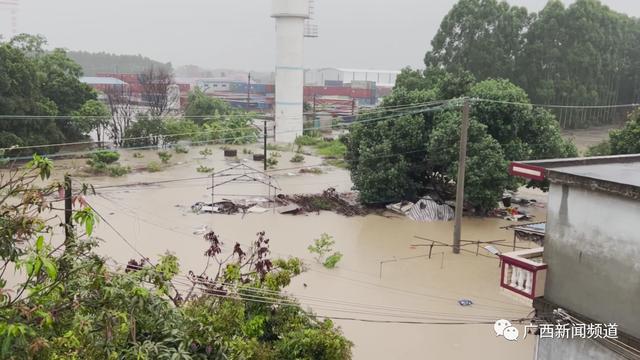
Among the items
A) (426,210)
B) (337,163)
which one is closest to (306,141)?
(337,163)

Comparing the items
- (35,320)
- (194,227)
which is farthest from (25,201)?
(194,227)

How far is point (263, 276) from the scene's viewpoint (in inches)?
315

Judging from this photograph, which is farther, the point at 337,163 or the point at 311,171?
the point at 337,163

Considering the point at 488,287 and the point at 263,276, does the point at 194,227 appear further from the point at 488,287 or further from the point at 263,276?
the point at 263,276

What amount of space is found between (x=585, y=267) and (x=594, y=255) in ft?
0.65

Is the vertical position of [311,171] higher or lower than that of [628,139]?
lower

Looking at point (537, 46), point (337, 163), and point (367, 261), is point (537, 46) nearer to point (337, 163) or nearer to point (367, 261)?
point (337, 163)

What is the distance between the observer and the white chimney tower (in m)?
37.6

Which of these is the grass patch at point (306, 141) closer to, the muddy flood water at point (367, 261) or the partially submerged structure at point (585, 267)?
the muddy flood water at point (367, 261)

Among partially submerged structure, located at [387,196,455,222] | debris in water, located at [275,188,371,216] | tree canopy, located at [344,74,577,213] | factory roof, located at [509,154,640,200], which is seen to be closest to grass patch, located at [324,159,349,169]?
debris in water, located at [275,188,371,216]

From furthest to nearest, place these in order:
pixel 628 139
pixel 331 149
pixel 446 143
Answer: pixel 331 149
pixel 628 139
pixel 446 143

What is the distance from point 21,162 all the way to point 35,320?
25.9 m

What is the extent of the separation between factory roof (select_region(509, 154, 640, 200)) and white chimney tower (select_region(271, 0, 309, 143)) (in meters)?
30.8

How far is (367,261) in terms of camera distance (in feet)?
49.9
